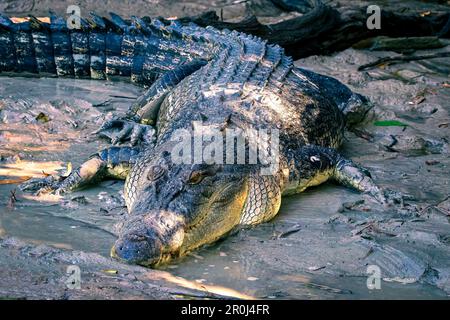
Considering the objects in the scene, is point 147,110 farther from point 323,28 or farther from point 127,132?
point 323,28

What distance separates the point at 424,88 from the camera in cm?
762

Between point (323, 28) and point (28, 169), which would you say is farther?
point (323, 28)

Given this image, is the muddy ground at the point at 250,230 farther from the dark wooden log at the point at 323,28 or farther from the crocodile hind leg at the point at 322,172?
the dark wooden log at the point at 323,28

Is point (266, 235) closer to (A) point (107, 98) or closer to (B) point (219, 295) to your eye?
(B) point (219, 295)

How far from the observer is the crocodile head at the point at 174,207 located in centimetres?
375

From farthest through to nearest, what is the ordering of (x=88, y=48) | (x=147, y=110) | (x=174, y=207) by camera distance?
(x=88, y=48) → (x=147, y=110) → (x=174, y=207)

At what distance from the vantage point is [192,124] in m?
4.88

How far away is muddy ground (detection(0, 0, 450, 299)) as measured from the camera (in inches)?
141

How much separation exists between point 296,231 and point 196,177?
0.70m

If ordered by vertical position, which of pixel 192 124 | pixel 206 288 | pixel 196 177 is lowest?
pixel 206 288

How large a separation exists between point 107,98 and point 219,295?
12.5ft

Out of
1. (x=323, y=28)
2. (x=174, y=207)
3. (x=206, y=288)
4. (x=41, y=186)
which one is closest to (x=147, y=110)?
(x=41, y=186)

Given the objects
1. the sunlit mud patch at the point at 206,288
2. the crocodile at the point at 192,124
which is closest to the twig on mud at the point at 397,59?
the crocodile at the point at 192,124
